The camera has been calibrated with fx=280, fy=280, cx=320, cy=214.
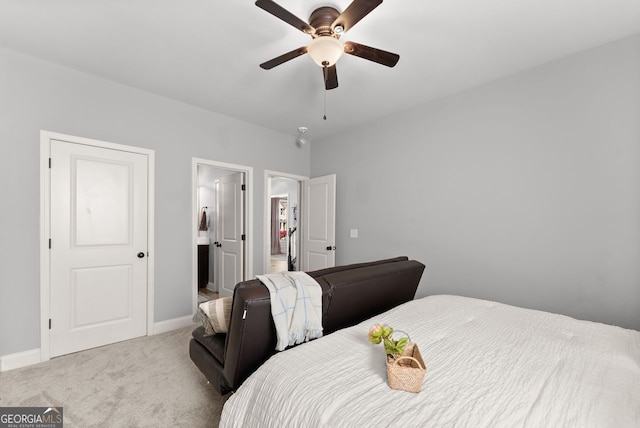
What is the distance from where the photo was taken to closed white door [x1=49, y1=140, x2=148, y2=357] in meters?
2.61

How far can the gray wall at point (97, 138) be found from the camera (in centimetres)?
238

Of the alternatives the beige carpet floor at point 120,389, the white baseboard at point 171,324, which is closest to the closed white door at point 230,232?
the white baseboard at point 171,324

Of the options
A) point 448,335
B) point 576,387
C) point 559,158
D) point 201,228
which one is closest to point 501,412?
point 576,387

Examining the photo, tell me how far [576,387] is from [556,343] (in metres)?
0.45

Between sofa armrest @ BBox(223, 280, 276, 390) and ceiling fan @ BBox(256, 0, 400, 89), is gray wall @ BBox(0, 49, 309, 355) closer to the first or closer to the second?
ceiling fan @ BBox(256, 0, 400, 89)

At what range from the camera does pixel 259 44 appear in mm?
2277

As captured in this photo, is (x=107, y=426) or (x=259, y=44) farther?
(x=259, y=44)

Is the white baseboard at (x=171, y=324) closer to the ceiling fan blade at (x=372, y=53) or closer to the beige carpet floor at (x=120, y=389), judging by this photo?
the beige carpet floor at (x=120, y=389)

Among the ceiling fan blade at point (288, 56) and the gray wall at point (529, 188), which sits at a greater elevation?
the ceiling fan blade at point (288, 56)

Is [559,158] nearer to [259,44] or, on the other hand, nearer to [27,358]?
[259,44]

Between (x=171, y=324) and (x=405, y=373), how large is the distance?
315cm

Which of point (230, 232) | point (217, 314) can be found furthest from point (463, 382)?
point (230, 232)

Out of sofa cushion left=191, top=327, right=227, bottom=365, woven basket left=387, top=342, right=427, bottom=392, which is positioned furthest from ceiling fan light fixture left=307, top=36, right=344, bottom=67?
sofa cushion left=191, top=327, right=227, bottom=365

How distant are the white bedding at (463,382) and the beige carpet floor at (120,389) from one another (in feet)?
3.07
